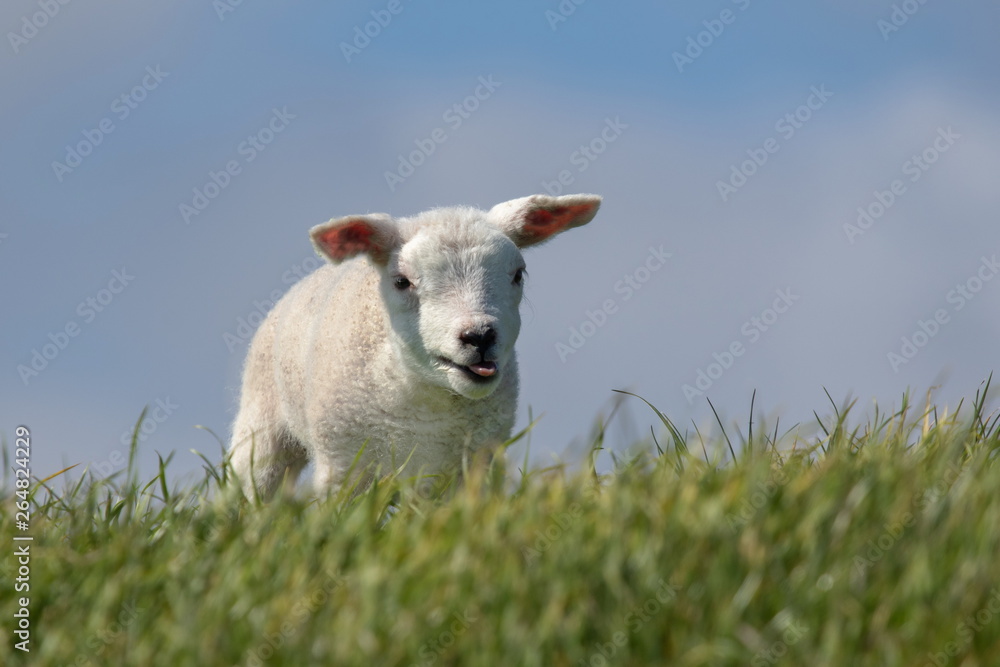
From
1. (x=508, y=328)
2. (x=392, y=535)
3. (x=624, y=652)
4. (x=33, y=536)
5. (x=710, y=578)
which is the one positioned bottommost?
(x=33, y=536)

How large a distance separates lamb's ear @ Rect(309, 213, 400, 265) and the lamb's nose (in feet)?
2.94

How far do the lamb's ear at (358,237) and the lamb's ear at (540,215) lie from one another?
25.7 inches

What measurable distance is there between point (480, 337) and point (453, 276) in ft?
1.52

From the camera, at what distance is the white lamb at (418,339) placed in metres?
5.93

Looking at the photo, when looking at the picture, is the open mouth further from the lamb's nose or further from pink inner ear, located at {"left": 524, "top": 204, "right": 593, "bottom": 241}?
pink inner ear, located at {"left": 524, "top": 204, "right": 593, "bottom": 241}

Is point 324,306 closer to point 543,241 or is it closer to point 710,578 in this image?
point 543,241

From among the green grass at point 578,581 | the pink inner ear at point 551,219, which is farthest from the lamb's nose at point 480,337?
the green grass at point 578,581

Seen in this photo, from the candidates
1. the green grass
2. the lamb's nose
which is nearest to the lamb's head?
the lamb's nose

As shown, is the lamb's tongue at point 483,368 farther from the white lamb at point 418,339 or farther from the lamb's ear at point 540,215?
the lamb's ear at point 540,215

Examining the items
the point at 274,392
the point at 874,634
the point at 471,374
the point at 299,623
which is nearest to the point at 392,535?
the point at 299,623

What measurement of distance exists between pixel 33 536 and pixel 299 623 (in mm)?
1545

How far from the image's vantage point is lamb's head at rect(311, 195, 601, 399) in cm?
584

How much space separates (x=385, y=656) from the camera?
311cm

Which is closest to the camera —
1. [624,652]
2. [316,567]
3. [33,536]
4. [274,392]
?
[624,652]
